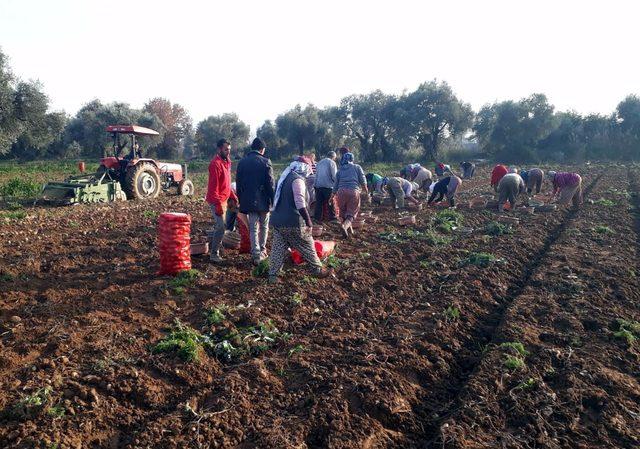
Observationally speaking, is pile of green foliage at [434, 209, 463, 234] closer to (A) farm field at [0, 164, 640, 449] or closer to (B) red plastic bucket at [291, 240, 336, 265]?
(A) farm field at [0, 164, 640, 449]

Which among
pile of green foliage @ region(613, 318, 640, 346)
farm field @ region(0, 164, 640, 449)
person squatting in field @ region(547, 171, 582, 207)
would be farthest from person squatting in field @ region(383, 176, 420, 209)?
pile of green foliage @ region(613, 318, 640, 346)

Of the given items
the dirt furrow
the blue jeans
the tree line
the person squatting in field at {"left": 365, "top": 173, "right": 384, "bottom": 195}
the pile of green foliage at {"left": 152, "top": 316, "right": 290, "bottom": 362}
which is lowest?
the dirt furrow

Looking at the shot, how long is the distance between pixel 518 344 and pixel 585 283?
2894 mm

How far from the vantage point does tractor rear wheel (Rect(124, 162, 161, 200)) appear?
45.4 feet

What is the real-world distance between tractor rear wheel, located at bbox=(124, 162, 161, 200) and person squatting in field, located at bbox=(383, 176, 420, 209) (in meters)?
7.13

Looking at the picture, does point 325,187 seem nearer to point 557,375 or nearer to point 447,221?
point 447,221

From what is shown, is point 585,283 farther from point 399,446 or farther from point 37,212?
point 37,212

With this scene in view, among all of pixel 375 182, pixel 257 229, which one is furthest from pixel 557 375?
pixel 375 182

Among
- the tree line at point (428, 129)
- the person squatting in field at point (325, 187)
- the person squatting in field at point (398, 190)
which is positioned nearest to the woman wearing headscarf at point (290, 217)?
the person squatting in field at point (325, 187)

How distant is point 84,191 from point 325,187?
23.0 ft

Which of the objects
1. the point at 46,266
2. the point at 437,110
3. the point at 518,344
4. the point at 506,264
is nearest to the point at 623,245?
the point at 506,264

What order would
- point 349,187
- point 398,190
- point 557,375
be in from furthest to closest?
point 398,190 → point 349,187 → point 557,375

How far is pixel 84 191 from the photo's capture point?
42.0ft

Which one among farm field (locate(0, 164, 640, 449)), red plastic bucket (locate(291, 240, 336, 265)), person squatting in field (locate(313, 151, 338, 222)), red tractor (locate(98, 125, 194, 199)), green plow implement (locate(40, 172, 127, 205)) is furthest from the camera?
red tractor (locate(98, 125, 194, 199))
